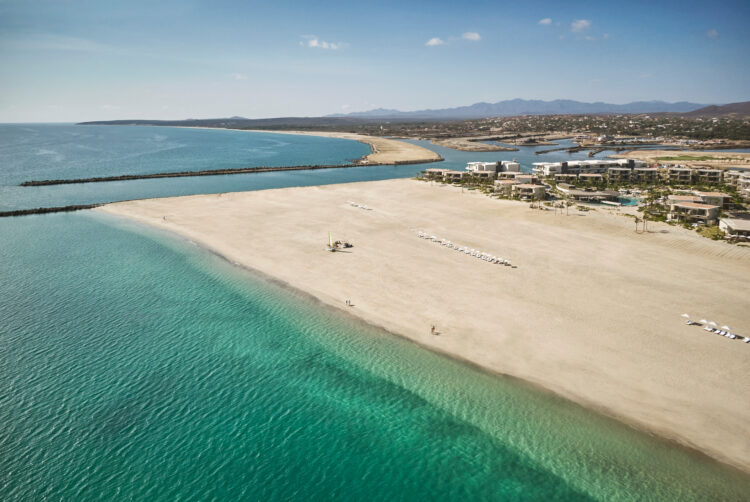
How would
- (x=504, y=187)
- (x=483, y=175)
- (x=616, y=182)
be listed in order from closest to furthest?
1. (x=504, y=187)
2. (x=616, y=182)
3. (x=483, y=175)

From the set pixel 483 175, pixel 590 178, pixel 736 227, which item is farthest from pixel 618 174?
pixel 736 227

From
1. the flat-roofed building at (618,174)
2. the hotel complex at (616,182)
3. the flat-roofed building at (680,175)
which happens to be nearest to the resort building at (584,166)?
the hotel complex at (616,182)

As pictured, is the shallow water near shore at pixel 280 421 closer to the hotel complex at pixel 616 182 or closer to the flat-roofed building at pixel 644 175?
the hotel complex at pixel 616 182

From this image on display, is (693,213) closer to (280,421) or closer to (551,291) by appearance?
(551,291)

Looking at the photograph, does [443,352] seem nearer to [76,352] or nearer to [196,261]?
[76,352]

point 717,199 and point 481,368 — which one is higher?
point 717,199

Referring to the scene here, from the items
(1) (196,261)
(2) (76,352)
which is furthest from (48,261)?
(2) (76,352)
